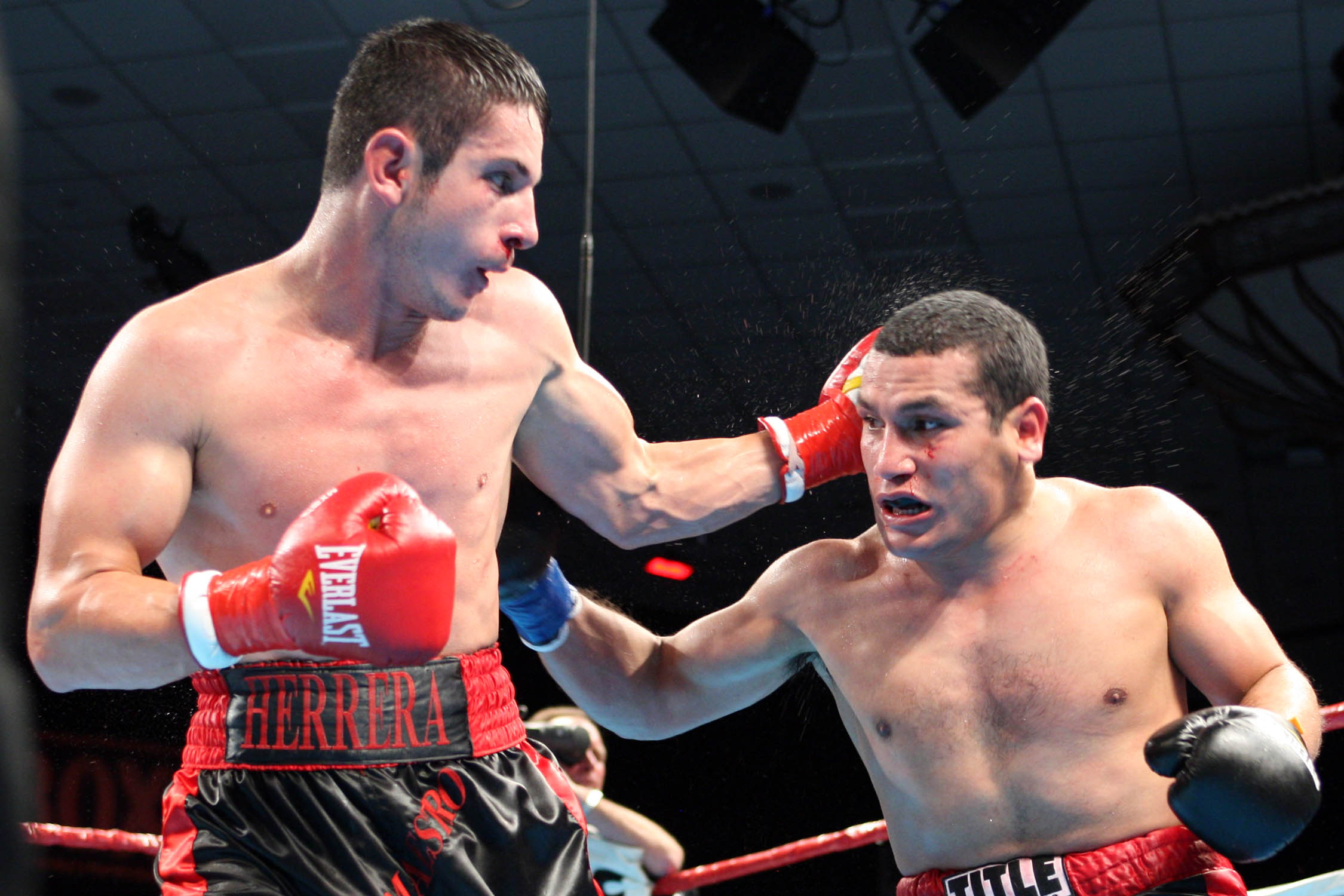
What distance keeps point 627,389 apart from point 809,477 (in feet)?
17.3

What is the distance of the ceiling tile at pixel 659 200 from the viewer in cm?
609

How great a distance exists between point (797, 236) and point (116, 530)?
4.95 m

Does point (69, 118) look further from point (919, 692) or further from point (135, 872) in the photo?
point (919, 692)

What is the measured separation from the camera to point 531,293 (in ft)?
6.02

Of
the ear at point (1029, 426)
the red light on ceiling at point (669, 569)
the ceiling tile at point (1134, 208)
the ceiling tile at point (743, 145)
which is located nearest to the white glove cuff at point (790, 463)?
the ear at point (1029, 426)

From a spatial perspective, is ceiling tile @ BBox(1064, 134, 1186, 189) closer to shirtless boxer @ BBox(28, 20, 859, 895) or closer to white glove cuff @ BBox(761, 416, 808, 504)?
white glove cuff @ BBox(761, 416, 808, 504)

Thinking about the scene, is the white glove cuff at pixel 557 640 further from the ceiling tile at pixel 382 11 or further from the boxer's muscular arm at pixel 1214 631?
the ceiling tile at pixel 382 11

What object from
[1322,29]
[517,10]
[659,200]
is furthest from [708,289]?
[1322,29]

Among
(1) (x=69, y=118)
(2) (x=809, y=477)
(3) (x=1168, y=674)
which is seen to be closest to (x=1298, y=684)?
(3) (x=1168, y=674)

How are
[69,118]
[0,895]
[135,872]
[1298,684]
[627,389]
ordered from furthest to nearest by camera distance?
[627,389] → [135,872] → [69,118] → [1298,684] → [0,895]

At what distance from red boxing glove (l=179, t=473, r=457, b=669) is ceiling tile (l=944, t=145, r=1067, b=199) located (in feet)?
15.5

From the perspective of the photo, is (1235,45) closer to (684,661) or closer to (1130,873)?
(684,661)

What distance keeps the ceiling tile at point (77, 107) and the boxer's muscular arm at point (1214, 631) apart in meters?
4.78

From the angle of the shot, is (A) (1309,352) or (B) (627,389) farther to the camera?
(B) (627,389)
